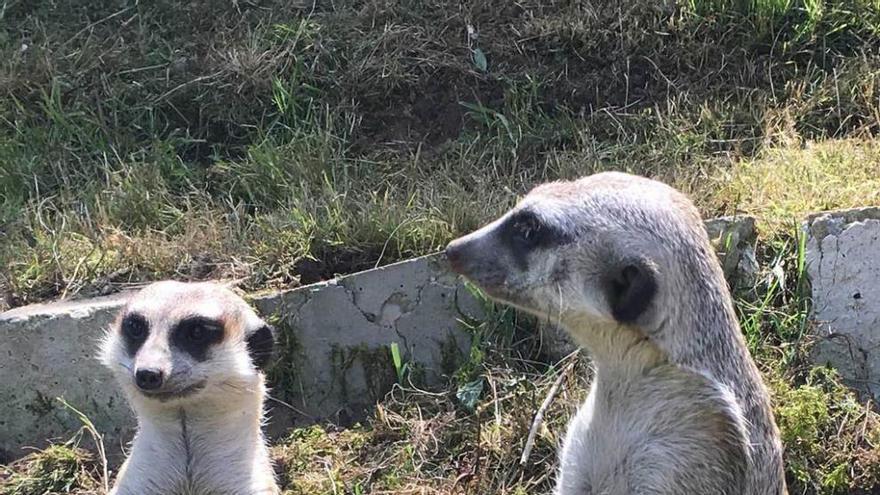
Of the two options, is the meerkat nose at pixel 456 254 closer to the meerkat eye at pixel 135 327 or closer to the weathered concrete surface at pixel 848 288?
the meerkat eye at pixel 135 327

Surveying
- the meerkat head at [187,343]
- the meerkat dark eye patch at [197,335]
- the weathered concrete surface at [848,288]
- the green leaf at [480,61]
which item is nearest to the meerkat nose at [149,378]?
the meerkat head at [187,343]

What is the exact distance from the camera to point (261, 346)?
14.0 ft

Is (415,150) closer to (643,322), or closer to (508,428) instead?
(508,428)

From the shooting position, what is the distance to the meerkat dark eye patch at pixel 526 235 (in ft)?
11.5

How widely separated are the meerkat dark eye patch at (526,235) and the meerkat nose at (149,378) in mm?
1229

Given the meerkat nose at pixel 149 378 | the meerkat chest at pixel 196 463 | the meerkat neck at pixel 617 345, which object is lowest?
the meerkat chest at pixel 196 463

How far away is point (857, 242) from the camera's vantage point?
4.87 m

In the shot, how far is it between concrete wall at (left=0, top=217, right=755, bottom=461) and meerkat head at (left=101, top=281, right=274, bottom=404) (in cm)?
71

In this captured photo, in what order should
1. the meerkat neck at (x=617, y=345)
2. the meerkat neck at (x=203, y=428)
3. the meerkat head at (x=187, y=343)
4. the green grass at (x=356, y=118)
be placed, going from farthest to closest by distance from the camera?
1. the green grass at (x=356, y=118)
2. the meerkat neck at (x=203, y=428)
3. the meerkat head at (x=187, y=343)
4. the meerkat neck at (x=617, y=345)

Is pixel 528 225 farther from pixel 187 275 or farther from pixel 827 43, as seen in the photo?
pixel 827 43

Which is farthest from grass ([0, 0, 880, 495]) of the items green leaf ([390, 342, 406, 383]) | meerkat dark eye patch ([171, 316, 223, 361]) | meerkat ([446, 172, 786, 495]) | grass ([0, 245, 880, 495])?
meerkat ([446, 172, 786, 495])

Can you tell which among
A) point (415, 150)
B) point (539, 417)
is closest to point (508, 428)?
point (539, 417)

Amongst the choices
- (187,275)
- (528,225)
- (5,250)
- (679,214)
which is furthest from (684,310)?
(5,250)

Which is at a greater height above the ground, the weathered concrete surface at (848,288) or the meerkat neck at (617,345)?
the meerkat neck at (617,345)
